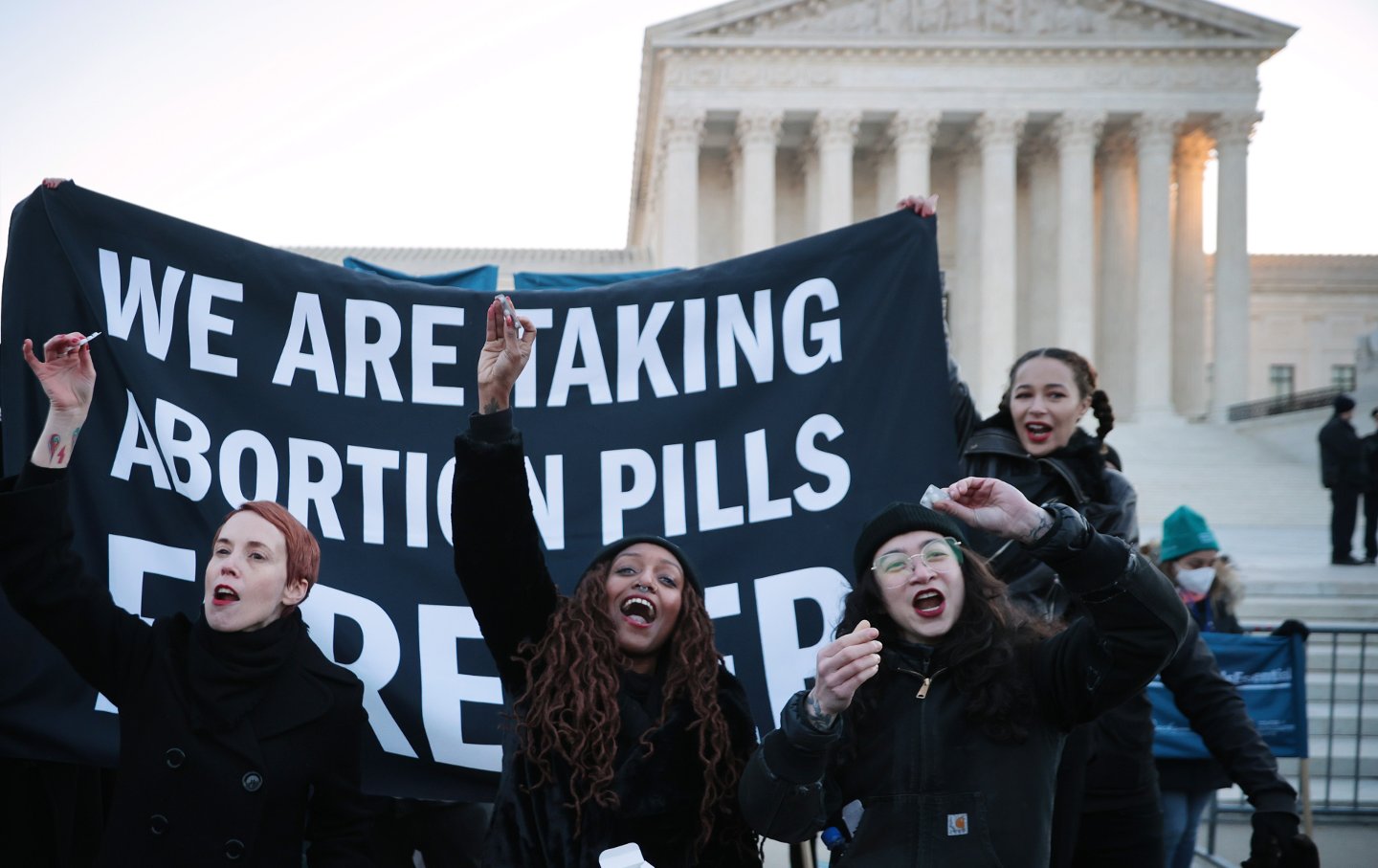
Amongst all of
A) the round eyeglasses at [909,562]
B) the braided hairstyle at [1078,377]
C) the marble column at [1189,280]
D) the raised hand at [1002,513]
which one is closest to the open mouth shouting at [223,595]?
the round eyeglasses at [909,562]

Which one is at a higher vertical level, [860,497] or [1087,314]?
[1087,314]

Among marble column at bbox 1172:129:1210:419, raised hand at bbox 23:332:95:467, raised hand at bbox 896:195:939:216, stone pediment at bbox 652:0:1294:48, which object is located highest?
stone pediment at bbox 652:0:1294:48

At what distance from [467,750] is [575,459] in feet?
2.98

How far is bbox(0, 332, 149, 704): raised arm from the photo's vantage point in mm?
2924

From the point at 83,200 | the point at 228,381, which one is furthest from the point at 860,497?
the point at 83,200

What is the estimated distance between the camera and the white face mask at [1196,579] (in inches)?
249

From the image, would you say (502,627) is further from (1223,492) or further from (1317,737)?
(1223,492)

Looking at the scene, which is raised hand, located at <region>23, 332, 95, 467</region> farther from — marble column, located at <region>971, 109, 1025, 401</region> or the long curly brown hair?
marble column, located at <region>971, 109, 1025, 401</region>

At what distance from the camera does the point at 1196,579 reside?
6320 millimetres

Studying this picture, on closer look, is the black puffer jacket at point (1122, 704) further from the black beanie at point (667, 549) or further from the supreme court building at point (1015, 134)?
the supreme court building at point (1015, 134)

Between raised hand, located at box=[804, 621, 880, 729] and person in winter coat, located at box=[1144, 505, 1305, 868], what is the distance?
64.5 inches

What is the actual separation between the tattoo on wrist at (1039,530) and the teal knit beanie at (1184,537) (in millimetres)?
3817

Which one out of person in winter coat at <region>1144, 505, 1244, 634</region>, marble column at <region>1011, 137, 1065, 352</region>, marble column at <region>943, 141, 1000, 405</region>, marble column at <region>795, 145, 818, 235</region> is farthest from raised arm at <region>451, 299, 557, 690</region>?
marble column at <region>1011, 137, 1065, 352</region>

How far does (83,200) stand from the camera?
3.81 meters
